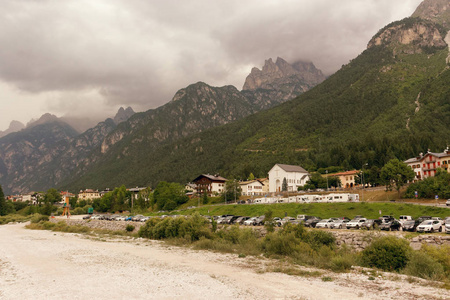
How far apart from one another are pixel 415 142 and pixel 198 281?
143m

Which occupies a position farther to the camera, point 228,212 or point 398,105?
point 398,105

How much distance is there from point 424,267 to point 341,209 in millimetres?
45959

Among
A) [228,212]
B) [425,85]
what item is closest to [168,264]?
[228,212]

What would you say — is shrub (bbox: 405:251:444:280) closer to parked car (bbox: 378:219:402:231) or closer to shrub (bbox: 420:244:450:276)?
shrub (bbox: 420:244:450:276)

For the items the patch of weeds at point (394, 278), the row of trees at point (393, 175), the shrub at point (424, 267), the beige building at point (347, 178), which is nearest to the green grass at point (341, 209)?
the row of trees at point (393, 175)

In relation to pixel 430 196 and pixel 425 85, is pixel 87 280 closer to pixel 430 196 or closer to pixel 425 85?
pixel 430 196

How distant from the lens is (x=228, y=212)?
81.9 m

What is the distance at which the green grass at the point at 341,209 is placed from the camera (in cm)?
5307

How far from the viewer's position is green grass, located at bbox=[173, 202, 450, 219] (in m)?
53.1

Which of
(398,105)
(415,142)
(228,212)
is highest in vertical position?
(398,105)

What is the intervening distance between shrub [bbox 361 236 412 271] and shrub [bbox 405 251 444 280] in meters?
1.07

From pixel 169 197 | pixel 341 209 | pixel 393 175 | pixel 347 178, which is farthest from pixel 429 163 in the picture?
pixel 169 197

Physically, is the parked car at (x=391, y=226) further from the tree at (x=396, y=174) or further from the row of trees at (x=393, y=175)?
the tree at (x=396, y=174)

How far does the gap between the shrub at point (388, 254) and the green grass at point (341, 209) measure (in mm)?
34310
